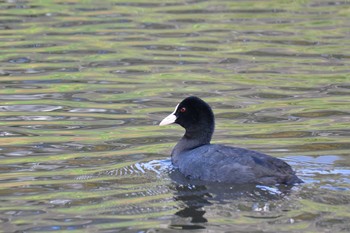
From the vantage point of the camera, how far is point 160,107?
12.6 meters

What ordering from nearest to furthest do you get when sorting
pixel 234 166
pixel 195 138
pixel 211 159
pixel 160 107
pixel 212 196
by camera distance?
pixel 212 196, pixel 234 166, pixel 211 159, pixel 195 138, pixel 160 107

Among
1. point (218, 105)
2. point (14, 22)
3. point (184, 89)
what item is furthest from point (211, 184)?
point (14, 22)

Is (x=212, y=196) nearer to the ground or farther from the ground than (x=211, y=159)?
nearer to the ground

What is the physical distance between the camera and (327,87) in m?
13.6

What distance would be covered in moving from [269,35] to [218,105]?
4.81m

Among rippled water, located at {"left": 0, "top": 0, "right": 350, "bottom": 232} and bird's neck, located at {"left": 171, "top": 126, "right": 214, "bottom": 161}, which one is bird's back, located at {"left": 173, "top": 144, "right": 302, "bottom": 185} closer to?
rippled water, located at {"left": 0, "top": 0, "right": 350, "bottom": 232}

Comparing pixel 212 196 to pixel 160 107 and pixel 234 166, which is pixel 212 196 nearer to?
pixel 234 166

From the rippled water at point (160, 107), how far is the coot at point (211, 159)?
0.52 ft

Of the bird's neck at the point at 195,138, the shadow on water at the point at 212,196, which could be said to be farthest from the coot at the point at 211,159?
the shadow on water at the point at 212,196

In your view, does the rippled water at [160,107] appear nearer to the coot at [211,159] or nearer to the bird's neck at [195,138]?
the coot at [211,159]

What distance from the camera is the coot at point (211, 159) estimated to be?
29.8 ft

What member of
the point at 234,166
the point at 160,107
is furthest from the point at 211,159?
the point at 160,107

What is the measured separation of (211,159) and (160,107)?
124 inches

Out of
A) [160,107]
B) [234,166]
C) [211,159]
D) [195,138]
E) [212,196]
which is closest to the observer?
[212,196]
